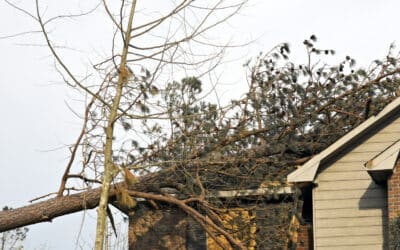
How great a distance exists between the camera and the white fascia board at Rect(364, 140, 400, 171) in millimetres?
12352

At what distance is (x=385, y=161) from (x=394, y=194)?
22.8 inches

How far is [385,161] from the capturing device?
12383mm

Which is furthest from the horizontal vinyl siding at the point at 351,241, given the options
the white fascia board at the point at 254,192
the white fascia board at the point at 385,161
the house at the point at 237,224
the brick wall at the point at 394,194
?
the white fascia board at the point at 254,192

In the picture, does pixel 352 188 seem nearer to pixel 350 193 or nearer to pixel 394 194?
pixel 350 193

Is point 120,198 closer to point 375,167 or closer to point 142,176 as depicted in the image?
point 142,176

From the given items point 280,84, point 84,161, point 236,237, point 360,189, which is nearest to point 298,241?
point 236,237

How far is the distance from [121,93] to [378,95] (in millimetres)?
7480

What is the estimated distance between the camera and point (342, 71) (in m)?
16.9

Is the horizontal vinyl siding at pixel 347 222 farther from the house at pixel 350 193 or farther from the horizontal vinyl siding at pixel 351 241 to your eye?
the horizontal vinyl siding at pixel 351 241

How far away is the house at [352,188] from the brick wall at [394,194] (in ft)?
1.22

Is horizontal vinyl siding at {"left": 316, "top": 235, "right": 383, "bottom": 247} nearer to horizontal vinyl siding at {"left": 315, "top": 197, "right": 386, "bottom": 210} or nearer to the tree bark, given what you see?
horizontal vinyl siding at {"left": 315, "top": 197, "right": 386, "bottom": 210}

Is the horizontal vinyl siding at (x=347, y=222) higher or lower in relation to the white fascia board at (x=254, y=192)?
lower

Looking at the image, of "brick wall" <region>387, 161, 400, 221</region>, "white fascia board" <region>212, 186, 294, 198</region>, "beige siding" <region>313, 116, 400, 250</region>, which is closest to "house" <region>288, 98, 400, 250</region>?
"beige siding" <region>313, 116, 400, 250</region>

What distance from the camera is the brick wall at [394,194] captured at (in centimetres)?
1246
